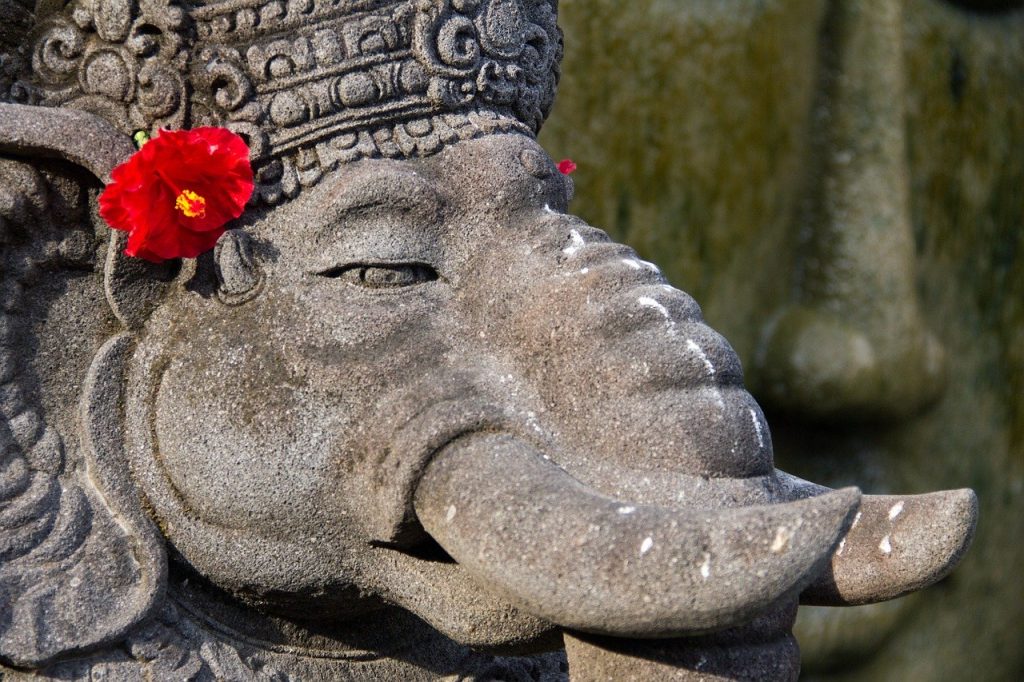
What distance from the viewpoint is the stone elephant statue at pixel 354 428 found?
155cm

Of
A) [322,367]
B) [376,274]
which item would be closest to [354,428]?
[322,367]

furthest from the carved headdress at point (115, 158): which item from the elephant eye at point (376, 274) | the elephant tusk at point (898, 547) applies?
the elephant tusk at point (898, 547)

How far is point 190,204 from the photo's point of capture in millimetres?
1698

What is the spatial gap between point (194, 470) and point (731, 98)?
241 centimetres

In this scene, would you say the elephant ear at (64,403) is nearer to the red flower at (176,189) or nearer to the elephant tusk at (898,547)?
the red flower at (176,189)

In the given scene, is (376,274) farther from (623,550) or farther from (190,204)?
(623,550)

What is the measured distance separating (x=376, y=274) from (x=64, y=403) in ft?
1.41

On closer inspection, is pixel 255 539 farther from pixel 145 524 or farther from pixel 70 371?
pixel 70 371

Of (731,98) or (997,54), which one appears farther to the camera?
(997,54)

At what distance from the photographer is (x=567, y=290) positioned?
1.67 m

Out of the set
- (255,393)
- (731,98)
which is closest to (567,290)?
(255,393)

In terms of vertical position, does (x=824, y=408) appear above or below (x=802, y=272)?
below

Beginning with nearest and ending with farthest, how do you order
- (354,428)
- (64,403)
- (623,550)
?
(623,550), (354,428), (64,403)

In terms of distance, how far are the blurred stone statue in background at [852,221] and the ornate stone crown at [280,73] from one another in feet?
6.01
